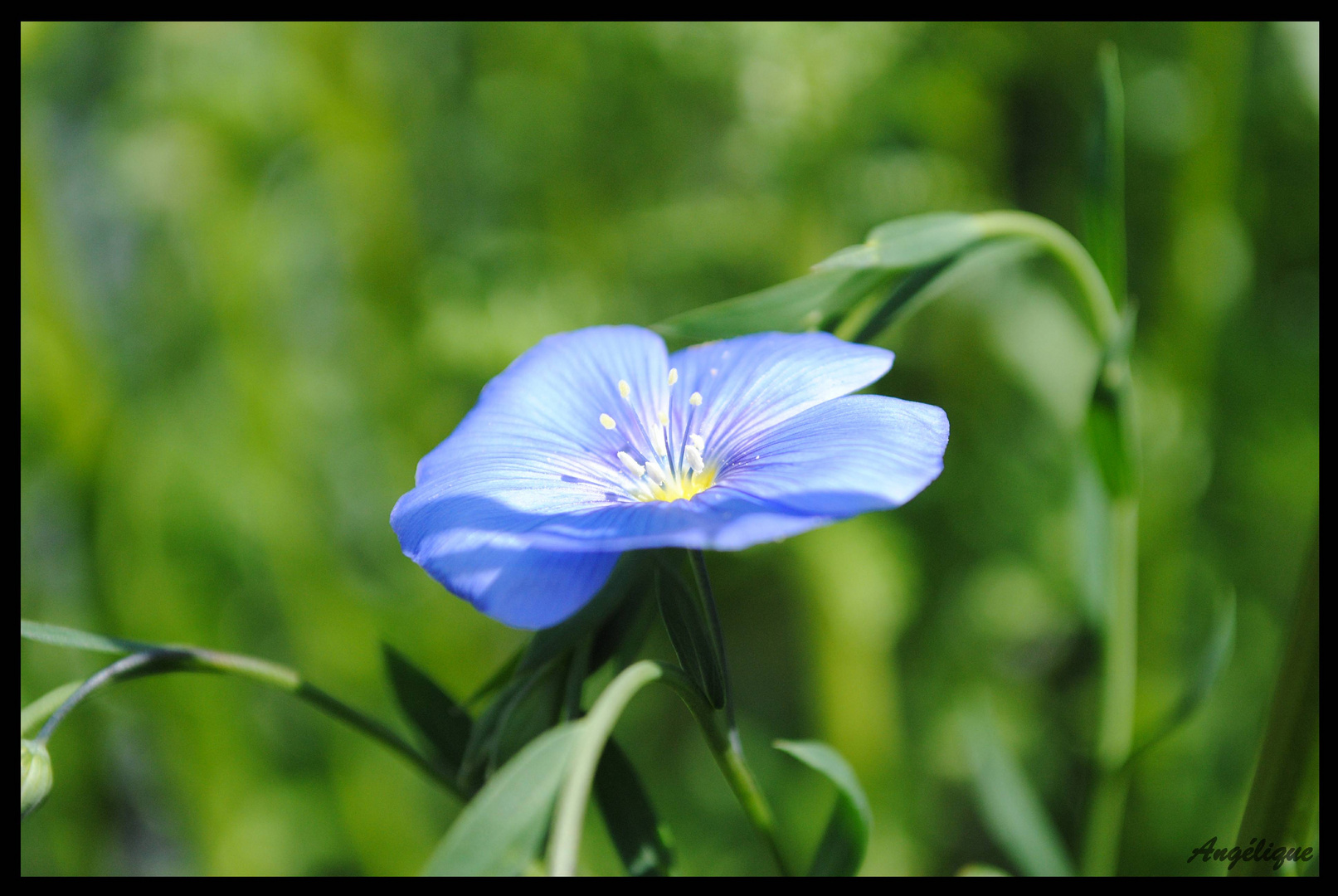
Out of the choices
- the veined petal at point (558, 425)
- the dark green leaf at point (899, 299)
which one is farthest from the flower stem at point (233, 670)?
the dark green leaf at point (899, 299)

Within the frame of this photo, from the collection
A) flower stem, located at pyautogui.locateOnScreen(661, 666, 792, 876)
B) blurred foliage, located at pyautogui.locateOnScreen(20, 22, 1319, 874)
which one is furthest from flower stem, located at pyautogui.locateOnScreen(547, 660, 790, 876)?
blurred foliage, located at pyautogui.locateOnScreen(20, 22, 1319, 874)

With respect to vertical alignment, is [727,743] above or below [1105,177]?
below

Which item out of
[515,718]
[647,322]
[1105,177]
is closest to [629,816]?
[515,718]

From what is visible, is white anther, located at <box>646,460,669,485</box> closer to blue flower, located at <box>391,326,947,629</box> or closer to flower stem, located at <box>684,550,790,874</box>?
blue flower, located at <box>391,326,947,629</box>

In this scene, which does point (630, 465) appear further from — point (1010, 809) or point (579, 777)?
point (1010, 809)

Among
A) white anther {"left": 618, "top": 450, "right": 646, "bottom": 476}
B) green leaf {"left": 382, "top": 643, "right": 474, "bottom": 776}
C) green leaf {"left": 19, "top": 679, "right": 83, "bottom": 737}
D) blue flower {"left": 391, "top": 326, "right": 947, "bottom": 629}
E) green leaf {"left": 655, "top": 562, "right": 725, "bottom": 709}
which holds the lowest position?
green leaf {"left": 382, "top": 643, "right": 474, "bottom": 776}

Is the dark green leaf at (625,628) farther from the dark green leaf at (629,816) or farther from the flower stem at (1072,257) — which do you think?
the flower stem at (1072,257)

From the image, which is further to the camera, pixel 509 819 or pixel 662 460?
pixel 662 460
